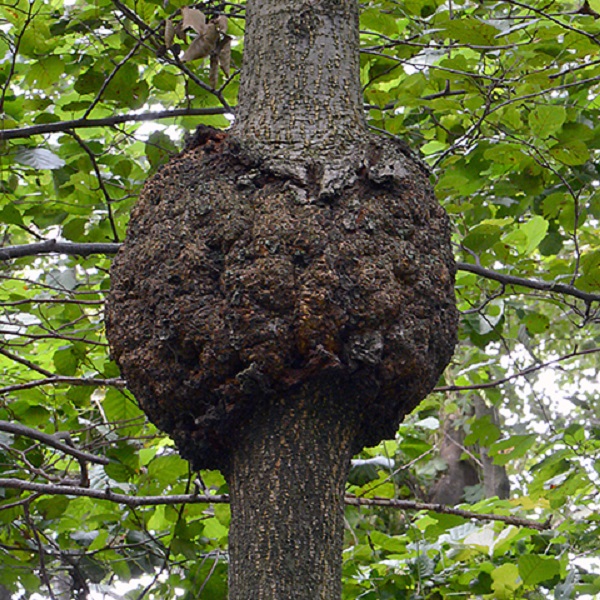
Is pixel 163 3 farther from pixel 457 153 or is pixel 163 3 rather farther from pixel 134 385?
pixel 134 385

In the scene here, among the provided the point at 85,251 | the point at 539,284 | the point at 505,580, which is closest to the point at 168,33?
the point at 85,251

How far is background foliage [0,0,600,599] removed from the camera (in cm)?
277

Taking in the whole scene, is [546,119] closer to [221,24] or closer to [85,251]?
[221,24]

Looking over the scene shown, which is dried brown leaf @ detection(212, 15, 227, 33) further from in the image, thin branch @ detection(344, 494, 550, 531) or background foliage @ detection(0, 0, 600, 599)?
thin branch @ detection(344, 494, 550, 531)

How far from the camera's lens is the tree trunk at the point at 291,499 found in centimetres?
130

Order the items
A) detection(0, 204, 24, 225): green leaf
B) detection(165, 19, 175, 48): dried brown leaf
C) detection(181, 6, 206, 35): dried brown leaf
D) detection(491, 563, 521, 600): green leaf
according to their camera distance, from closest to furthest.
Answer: detection(181, 6, 206, 35): dried brown leaf, detection(165, 19, 175, 48): dried brown leaf, detection(491, 563, 521, 600): green leaf, detection(0, 204, 24, 225): green leaf

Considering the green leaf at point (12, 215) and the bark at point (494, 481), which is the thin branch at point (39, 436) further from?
the bark at point (494, 481)

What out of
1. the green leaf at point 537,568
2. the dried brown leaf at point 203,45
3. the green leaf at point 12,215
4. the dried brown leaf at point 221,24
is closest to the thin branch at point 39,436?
the green leaf at point 12,215

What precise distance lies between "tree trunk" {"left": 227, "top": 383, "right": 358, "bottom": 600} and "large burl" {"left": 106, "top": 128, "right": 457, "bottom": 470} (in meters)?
0.04

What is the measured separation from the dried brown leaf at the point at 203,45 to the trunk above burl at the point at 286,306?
56 centimetres

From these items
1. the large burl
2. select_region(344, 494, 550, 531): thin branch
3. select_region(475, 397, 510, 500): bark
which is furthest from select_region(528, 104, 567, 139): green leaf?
select_region(475, 397, 510, 500): bark

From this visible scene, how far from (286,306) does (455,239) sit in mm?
2483

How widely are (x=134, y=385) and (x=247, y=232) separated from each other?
1.28ft

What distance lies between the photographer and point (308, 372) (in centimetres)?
144
